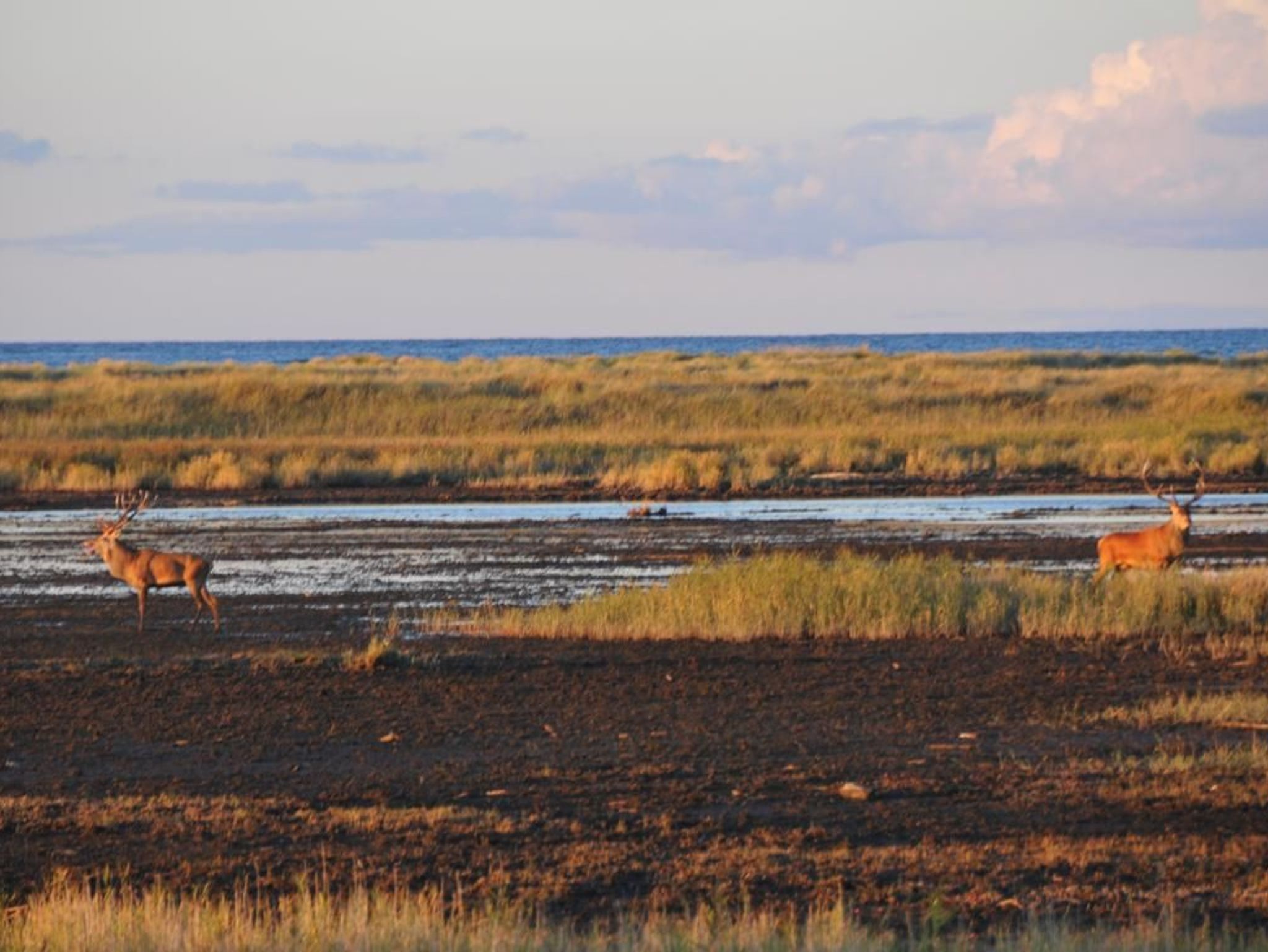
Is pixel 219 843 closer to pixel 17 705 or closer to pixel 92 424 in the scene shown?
pixel 17 705

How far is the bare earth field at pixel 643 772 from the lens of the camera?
8336mm

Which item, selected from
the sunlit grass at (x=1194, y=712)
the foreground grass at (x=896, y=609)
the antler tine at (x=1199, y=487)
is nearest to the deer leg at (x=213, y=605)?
the foreground grass at (x=896, y=609)

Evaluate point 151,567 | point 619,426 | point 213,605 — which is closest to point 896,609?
point 213,605

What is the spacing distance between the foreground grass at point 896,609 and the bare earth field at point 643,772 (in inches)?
19.4

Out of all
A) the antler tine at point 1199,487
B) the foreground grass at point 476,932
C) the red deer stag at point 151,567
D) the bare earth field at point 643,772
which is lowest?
the bare earth field at point 643,772

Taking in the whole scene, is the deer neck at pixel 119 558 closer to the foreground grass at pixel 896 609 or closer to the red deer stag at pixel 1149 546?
the foreground grass at pixel 896 609

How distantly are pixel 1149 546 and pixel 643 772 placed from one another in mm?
7345

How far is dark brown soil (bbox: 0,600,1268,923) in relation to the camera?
27.3 feet

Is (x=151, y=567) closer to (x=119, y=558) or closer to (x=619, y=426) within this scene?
(x=119, y=558)

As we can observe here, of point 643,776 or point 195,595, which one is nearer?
point 643,776

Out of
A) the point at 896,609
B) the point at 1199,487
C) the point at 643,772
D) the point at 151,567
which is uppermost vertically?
the point at 1199,487

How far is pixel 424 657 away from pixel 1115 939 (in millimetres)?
8586

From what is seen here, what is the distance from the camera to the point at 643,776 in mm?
10539

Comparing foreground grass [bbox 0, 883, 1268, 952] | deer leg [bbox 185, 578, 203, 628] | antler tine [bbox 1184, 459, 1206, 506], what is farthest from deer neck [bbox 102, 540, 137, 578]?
foreground grass [bbox 0, 883, 1268, 952]
